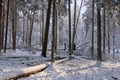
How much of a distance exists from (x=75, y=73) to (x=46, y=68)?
5.32ft

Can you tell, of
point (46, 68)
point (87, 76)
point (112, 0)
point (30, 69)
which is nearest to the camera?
point (30, 69)

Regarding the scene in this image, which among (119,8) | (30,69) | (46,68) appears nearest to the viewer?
(30,69)

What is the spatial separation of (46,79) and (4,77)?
83.1 inches

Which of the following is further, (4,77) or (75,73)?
(75,73)

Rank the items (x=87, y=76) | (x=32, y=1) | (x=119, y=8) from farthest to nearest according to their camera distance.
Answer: (x=32, y=1) → (x=119, y=8) → (x=87, y=76)

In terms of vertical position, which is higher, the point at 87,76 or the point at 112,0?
the point at 112,0

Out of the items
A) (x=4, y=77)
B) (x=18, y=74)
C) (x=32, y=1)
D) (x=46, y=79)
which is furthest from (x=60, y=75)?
(x=32, y=1)

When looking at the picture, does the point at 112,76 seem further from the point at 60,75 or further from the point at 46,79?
the point at 46,79

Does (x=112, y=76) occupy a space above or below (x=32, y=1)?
below

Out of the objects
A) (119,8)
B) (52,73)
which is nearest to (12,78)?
(52,73)

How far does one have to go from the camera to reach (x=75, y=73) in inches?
494

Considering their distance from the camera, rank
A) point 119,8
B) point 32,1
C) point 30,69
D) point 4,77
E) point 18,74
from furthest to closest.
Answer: point 32,1, point 119,8, point 30,69, point 18,74, point 4,77

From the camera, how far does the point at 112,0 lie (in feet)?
66.6

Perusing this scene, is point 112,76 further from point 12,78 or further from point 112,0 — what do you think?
point 112,0
